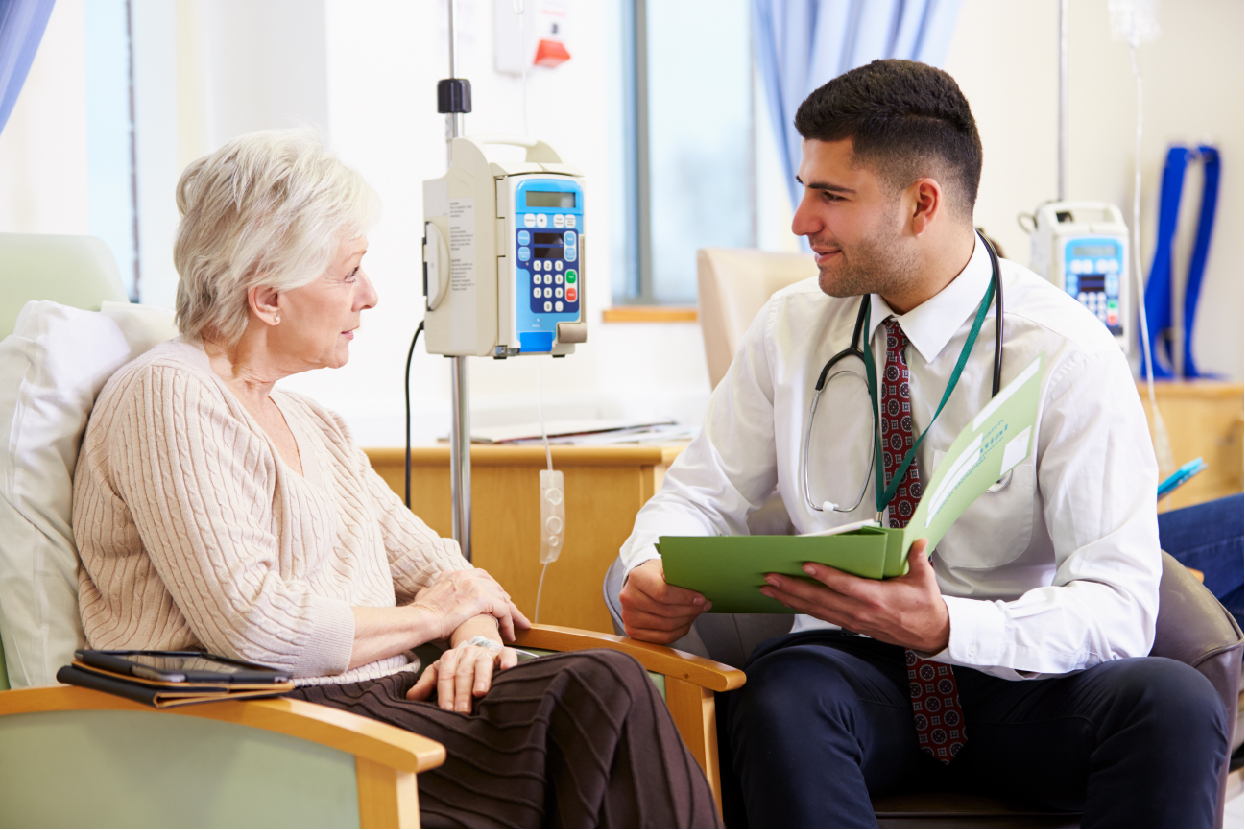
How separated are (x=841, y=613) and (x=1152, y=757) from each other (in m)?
0.35

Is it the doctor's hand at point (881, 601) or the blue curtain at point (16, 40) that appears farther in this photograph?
the blue curtain at point (16, 40)

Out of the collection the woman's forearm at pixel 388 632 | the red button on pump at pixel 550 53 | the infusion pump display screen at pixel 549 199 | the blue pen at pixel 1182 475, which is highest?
the red button on pump at pixel 550 53

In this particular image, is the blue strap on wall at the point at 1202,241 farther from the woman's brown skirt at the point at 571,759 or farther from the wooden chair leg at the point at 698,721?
the woman's brown skirt at the point at 571,759

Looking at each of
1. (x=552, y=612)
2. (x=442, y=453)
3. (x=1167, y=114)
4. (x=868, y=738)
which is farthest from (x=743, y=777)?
(x=1167, y=114)

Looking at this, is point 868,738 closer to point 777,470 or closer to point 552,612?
point 777,470

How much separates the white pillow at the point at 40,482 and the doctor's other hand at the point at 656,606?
64 centimetres

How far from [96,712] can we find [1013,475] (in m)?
1.09

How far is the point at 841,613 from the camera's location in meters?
1.27

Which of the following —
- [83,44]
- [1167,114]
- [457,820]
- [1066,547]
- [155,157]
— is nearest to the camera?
[457,820]

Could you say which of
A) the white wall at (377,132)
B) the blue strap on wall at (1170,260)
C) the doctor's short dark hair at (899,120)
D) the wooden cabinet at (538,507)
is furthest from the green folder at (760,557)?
the blue strap on wall at (1170,260)

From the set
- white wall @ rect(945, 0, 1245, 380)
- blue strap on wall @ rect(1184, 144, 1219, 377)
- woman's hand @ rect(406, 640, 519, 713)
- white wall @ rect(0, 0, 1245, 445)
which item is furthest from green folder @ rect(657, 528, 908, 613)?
blue strap on wall @ rect(1184, 144, 1219, 377)

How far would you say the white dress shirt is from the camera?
1.33 m

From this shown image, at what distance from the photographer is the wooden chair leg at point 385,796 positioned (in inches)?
40.1

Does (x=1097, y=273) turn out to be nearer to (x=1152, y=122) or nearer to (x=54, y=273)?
(x=1152, y=122)
